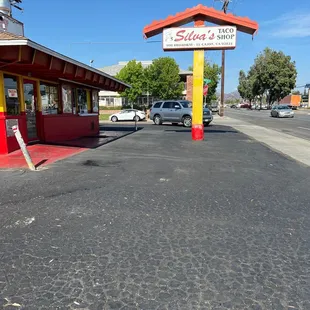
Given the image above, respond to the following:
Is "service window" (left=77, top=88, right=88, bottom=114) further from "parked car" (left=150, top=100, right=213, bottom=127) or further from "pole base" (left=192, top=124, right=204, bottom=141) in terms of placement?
"parked car" (left=150, top=100, right=213, bottom=127)

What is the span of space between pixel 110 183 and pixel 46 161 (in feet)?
9.87

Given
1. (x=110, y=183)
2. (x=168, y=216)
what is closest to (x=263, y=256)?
(x=168, y=216)

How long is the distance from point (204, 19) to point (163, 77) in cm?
3458

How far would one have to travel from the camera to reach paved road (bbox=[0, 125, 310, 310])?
2500 millimetres

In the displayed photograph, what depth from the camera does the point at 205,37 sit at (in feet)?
39.5

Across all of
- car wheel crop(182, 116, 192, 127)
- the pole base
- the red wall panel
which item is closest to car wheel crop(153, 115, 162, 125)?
car wheel crop(182, 116, 192, 127)

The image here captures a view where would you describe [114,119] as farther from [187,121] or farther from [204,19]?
[204,19]

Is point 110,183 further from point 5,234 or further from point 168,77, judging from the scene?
point 168,77

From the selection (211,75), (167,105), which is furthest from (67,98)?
(211,75)

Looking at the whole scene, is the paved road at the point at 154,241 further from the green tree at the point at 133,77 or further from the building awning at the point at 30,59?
A: the green tree at the point at 133,77

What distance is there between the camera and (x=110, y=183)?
5.88 meters

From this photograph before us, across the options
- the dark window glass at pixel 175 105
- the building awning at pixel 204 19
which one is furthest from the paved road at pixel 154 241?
the dark window glass at pixel 175 105

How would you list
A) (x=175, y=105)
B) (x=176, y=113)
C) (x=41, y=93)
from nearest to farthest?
1. (x=41, y=93)
2. (x=176, y=113)
3. (x=175, y=105)

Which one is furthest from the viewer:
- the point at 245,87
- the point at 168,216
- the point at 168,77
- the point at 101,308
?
the point at 245,87
